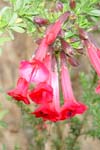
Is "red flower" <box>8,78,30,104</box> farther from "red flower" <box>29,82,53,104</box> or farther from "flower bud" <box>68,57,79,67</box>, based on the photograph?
"flower bud" <box>68,57,79,67</box>

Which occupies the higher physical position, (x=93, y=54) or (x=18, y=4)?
(x=18, y=4)

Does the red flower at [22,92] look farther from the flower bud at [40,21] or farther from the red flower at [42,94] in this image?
the flower bud at [40,21]

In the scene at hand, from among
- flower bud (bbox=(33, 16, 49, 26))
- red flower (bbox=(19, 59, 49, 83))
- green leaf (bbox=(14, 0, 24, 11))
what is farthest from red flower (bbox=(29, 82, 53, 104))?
green leaf (bbox=(14, 0, 24, 11))

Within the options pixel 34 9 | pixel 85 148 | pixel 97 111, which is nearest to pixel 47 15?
pixel 34 9

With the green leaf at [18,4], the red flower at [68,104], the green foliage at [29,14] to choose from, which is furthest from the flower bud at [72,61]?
the green leaf at [18,4]

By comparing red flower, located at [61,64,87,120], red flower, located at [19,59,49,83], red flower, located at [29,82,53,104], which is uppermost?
red flower, located at [19,59,49,83]

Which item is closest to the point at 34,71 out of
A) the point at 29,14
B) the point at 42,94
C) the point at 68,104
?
the point at 42,94

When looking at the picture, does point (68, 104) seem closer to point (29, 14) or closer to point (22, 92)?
point (22, 92)
